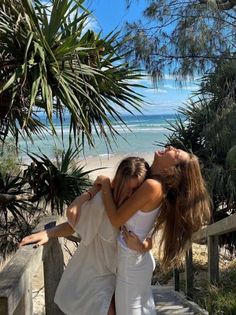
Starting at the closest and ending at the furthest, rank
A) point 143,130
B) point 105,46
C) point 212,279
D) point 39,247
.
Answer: point 39,247, point 212,279, point 105,46, point 143,130

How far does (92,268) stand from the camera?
2113 mm

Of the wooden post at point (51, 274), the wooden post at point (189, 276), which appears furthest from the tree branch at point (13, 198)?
the wooden post at point (51, 274)

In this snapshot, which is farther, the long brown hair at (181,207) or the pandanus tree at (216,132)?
the pandanus tree at (216,132)

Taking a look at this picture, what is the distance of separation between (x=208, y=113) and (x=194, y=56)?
0.99 metres

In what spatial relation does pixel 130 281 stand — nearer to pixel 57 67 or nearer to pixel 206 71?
pixel 57 67

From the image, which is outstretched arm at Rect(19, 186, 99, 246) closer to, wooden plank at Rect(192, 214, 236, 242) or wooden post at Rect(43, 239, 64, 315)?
wooden post at Rect(43, 239, 64, 315)

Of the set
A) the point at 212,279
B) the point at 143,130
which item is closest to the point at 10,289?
the point at 212,279

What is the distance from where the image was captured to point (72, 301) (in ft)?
6.95

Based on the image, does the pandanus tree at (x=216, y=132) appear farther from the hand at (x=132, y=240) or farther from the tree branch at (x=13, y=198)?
the hand at (x=132, y=240)

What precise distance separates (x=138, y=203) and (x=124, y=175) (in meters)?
0.15

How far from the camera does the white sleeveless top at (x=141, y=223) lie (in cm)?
208

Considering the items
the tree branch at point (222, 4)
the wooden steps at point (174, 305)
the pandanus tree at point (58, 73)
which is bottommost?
the wooden steps at point (174, 305)

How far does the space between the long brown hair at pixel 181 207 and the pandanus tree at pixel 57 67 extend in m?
1.84

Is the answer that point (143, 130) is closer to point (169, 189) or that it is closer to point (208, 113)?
point (208, 113)
